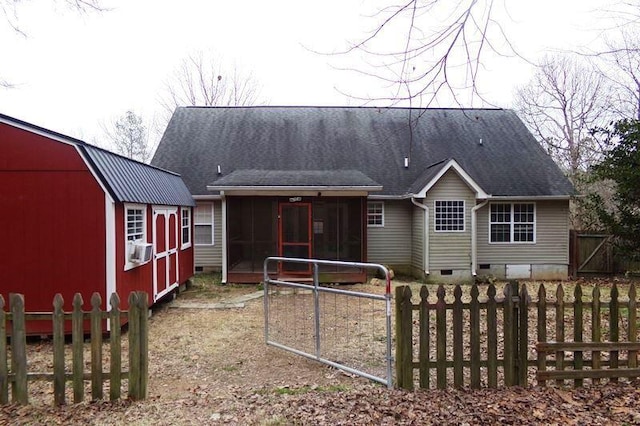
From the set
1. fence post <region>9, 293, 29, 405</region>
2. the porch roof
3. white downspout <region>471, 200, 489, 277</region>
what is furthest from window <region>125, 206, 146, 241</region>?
white downspout <region>471, 200, 489, 277</region>

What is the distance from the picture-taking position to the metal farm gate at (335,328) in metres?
5.11

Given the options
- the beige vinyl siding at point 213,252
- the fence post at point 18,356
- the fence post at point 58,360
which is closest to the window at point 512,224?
the beige vinyl siding at point 213,252

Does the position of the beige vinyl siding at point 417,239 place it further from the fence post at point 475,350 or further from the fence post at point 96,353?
the fence post at point 96,353

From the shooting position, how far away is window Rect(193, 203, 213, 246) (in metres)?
14.9

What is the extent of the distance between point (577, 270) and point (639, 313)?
725 centimetres

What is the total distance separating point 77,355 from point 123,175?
423cm

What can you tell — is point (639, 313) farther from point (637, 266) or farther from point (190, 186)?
point (190, 186)

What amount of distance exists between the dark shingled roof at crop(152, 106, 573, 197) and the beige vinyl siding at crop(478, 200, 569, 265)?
2.25 feet

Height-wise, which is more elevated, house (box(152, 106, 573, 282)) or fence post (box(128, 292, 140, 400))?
house (box(152, 106, 573, 282))

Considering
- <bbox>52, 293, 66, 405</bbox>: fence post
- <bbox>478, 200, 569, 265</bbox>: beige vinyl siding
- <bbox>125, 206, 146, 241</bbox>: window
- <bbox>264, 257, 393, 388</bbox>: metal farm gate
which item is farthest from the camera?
<bbox>478, 200, 569, 265</bbox>: beige vinyl siding

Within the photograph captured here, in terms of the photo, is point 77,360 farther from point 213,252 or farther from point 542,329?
point 213,252

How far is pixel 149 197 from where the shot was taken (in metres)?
8.52

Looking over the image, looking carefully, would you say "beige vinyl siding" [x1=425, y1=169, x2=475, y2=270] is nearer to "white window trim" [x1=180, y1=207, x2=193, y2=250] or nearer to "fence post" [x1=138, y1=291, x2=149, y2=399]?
"white window trim" [x1=180, y1=207, x2=193, y2=250]

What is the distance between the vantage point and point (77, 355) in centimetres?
429
